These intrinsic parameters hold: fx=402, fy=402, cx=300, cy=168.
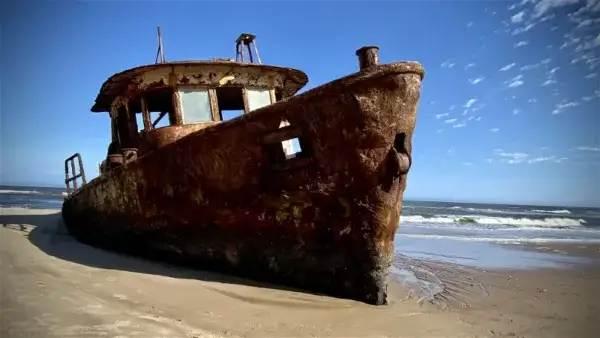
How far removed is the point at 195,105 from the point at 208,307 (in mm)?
3286

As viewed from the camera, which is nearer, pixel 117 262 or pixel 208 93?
pixel 117 262

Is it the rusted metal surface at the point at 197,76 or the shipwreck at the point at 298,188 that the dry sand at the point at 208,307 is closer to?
the shipwreck at the point at 298,188

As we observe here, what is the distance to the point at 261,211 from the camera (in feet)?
14.0

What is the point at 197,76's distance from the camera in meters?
5.90

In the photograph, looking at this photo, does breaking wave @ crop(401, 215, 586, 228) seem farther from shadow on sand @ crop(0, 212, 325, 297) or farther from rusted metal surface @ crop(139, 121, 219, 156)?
shadow on sand @ crop(0, 212, 325, 297)

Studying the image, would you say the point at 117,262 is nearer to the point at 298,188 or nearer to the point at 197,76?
the point at 298,188

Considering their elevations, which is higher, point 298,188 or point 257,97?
point 257,97

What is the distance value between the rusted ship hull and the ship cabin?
105 centimetres

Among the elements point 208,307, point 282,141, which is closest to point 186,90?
point 282,141

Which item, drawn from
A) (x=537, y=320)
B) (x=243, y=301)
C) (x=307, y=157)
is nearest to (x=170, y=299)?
(x=243, y=301)

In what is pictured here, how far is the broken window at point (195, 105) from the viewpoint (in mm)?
5809

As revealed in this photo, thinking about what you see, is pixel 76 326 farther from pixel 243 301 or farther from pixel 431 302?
pixel 431 302

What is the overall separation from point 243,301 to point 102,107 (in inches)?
241

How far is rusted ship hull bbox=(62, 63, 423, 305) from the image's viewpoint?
12.8ft
